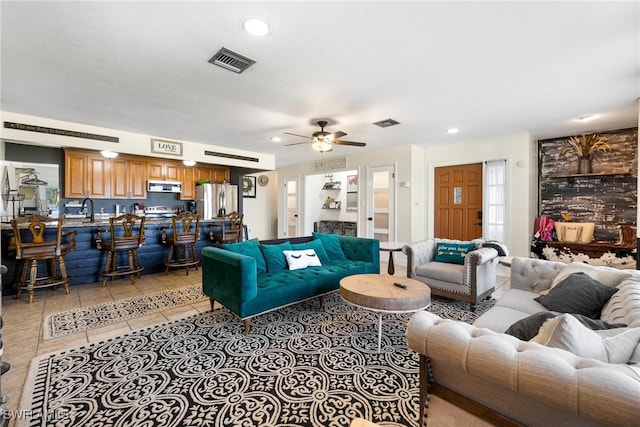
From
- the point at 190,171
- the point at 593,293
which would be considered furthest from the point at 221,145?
the point at 593,293

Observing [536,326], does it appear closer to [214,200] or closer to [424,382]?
[424,382]

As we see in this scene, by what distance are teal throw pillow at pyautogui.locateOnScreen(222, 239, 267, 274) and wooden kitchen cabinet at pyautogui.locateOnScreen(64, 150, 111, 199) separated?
13.2ft

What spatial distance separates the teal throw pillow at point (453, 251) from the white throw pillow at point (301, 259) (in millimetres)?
1648

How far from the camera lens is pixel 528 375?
2.84 feet

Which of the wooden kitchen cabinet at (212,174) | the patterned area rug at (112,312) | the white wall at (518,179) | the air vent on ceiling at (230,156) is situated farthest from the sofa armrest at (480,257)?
the wooden kitchen cabinet at (212,174)

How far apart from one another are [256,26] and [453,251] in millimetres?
3309

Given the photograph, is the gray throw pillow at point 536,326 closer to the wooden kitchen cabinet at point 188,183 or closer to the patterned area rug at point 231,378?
the patterned area rug at point 231,378

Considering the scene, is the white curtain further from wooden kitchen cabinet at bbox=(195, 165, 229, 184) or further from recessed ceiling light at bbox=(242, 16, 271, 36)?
wooden kitchen cabinet at bbox=(195, 165, 229, 184)

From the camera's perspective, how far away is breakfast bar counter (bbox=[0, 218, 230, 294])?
11.9ft

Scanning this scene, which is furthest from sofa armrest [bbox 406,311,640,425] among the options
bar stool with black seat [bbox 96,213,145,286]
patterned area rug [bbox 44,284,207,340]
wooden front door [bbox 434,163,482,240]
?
wooden front door [bbox 434,163,482,240]

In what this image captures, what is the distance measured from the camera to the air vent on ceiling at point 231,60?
2252 mm

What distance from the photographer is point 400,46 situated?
7.08 ft

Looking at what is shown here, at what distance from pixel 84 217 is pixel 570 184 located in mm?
8941

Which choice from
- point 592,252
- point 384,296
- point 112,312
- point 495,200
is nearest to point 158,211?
point 112,312
